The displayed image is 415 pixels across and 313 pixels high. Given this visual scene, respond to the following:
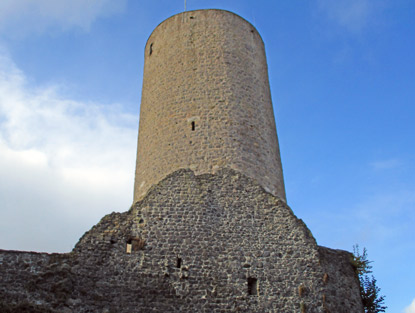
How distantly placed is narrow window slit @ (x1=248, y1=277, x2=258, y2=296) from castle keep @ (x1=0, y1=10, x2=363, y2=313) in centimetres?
2

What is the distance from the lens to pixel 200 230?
966 cm

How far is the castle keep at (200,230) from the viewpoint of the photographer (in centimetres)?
851

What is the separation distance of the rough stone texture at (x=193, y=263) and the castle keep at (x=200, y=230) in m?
0.02

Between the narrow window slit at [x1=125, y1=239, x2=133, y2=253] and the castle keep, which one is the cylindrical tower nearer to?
the castle keep

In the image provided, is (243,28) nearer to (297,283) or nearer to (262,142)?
(262,142)

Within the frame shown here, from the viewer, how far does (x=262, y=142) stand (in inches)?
470

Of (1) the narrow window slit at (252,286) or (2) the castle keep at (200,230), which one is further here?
(1) the narrow window slit at (252,286)

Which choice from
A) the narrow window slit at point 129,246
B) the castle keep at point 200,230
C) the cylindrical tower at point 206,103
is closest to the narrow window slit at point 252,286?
the castle keep at point 200,230

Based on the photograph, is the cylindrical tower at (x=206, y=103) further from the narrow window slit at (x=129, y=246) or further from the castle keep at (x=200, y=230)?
the narrow window slit at (x=129, y=246)

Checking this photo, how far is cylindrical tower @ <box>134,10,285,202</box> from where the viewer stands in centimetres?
1125

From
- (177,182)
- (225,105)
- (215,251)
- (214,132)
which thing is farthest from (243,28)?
(215,251)

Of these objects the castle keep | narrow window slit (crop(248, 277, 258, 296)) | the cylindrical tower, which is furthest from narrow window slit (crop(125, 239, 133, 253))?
narrow window slit (crop(248, 277, 258, 296))

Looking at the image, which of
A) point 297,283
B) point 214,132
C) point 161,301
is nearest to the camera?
point 161,301

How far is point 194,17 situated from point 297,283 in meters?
8.19
